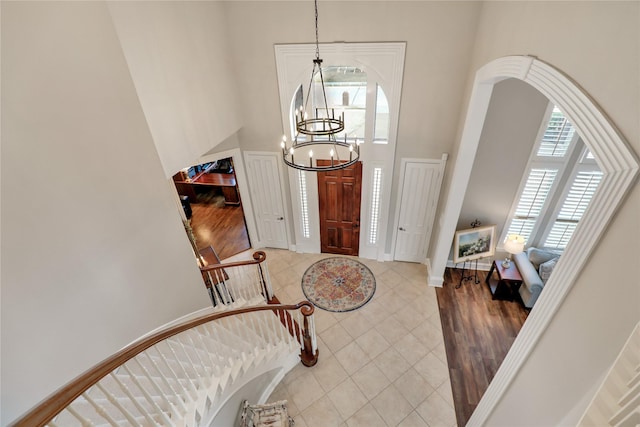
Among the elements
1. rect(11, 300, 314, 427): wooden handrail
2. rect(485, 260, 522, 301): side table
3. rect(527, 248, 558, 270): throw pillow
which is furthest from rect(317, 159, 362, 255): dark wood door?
rect(11, 300, 314, 427): wooden handrail

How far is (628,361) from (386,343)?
372 centimetres

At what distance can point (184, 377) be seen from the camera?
2.76 metres

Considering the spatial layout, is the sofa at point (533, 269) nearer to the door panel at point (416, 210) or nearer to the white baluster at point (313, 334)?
the door panel at point (416, 210)

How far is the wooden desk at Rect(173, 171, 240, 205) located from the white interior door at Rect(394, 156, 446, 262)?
15.4ft

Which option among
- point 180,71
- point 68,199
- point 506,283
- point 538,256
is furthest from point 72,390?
point 538,256

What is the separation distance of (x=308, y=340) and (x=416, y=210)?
294cm

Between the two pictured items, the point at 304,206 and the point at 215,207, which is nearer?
the point at 304,206

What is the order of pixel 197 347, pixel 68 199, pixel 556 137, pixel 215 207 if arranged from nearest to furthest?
1. pixel 68 199
2. pixel 197 347
3. pixel 556 137
4. pixel 215 207

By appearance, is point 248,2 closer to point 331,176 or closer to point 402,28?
point 402,28

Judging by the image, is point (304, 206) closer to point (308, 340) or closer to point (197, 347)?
point (308, 340)

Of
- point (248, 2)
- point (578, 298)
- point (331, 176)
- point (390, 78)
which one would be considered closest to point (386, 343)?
point (331, 176)

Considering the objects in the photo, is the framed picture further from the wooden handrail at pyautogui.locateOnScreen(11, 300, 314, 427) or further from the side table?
the wooden handrail at pyautogui.locateOnScreen(11, 300, 314, 427)

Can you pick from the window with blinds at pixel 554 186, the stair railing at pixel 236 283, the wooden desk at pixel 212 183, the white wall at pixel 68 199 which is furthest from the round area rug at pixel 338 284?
the wooden desk at pixel 212 183

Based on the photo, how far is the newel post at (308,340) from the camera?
149 inches
